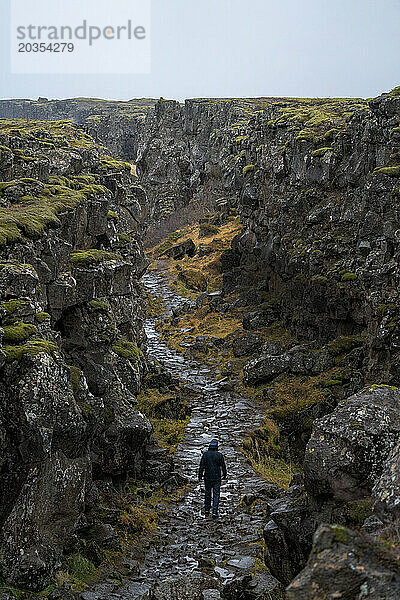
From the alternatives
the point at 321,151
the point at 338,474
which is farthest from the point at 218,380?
the point at 338,474

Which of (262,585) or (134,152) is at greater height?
(134,152)

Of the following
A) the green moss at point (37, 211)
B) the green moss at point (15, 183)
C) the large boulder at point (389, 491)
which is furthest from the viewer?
the green moss at point (15, 183)

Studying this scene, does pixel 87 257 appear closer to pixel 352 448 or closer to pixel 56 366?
pixel 56 366

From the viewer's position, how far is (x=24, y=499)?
10961 mm

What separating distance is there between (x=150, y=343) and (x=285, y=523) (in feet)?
88.2

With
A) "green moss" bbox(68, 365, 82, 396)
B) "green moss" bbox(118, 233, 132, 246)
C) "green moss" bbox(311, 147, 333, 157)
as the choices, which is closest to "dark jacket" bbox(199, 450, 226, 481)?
"green moss" bbox(68, 365, 82, 396)

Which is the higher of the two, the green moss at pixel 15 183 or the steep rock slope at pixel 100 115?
the steep rock slope at pixel 100 115

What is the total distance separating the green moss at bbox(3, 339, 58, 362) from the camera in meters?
11.2

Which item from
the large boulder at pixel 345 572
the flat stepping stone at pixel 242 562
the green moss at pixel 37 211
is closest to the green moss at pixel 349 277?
the green moss at pixel 37 211

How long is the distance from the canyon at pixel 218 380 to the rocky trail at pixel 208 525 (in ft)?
0.22

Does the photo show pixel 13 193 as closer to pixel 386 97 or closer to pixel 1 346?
pixel 1 346

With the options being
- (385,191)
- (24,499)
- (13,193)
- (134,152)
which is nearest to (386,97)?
(385,191)

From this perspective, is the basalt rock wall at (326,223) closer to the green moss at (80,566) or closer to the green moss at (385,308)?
the green moss at (385,308)

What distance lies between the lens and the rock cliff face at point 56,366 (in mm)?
10688
